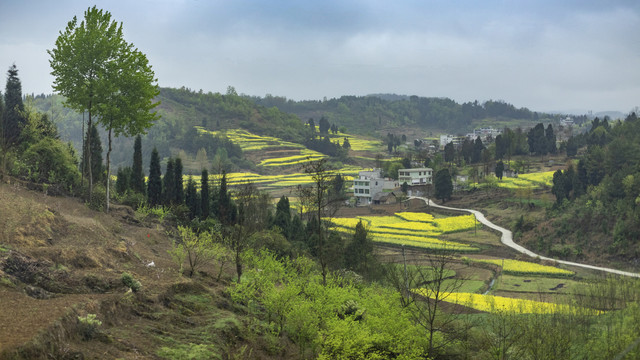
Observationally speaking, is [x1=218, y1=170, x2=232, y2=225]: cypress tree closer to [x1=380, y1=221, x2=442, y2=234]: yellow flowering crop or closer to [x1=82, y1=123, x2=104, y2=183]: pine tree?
[x1=82, y1=123, x2=104, y2=183]: pine tree

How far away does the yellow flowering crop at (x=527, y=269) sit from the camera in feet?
140

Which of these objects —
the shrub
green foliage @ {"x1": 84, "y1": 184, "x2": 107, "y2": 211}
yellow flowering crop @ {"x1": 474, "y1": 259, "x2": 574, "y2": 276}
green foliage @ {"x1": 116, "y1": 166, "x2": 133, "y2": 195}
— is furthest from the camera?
yellow flowering crop @ {"x1": 474, "y1": 259, "x2": 574, "y2": 276}

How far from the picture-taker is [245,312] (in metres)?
17.5

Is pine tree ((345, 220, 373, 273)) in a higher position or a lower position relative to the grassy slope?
lower

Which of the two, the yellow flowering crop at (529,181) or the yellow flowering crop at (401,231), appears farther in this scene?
the yellow flowering crop at (529,181)

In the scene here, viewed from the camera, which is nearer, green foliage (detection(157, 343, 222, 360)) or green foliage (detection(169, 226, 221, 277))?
green foliage (detection(157, 343, 222, 360))

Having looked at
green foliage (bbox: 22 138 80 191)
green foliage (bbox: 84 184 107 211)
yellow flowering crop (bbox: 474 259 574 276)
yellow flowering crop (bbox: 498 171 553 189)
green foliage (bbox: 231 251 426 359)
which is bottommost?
yellow flowering crop (bbox: 474 259 574 276)

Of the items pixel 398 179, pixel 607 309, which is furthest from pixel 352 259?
pixel 398 179

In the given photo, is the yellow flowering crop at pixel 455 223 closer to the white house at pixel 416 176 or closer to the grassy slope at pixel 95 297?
the white house at pixel 416 176

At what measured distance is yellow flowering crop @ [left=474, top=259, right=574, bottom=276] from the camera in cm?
4262

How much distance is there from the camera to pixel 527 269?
1722 inches

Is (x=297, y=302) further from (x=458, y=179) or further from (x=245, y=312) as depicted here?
(x=458, y=179)

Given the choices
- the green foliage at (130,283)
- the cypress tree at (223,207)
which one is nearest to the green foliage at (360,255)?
the cypress tree at (223,207)

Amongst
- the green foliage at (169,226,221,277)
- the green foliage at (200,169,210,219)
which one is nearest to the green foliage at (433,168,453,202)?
the green foliage at (200,169,210,219)
